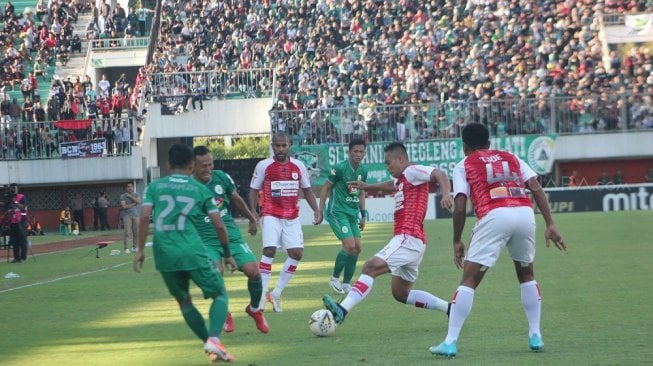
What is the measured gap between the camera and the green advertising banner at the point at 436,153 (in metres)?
48.7

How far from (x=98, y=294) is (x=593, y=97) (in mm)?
32932

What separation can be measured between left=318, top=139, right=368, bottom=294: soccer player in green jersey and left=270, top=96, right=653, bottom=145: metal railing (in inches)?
1191

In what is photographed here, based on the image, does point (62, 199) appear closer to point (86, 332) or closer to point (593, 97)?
point (593, 97)

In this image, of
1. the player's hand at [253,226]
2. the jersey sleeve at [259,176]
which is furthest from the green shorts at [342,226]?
the player's hand at [253,226]

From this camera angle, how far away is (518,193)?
11117 millimetres

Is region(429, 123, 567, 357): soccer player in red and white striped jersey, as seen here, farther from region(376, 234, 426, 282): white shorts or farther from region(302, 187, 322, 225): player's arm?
region(302, 187, 322, 225): player's arm

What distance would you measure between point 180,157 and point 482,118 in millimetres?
38896

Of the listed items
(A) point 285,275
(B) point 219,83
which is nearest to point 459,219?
(A) point 285,275

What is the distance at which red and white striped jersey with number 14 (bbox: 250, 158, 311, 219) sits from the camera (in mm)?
16125

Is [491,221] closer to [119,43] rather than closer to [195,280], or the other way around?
[195,280]

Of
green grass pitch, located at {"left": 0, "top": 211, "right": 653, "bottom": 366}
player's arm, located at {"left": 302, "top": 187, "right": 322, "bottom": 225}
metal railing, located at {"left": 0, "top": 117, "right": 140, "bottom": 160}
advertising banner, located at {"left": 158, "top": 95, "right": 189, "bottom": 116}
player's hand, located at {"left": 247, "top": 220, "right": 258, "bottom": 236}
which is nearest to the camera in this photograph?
green grass pitch, located at {"left": 0, "top": 211, "right": 653, "bottom": 366}

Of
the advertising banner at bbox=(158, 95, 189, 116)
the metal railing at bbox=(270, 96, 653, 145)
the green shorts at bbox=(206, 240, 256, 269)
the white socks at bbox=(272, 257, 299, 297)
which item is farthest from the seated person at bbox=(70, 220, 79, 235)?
the green shorts at bbox=(206, 240, 256, 269)

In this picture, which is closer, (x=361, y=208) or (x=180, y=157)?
(x=180, y=157)

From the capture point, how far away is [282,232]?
52.8 ft
